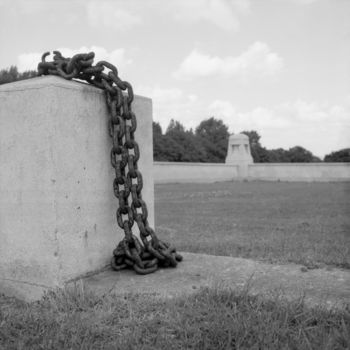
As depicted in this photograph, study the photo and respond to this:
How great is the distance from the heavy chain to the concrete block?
91mm

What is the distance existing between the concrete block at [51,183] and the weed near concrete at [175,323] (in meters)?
0.30

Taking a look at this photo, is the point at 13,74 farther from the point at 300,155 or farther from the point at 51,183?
the point at 300,155

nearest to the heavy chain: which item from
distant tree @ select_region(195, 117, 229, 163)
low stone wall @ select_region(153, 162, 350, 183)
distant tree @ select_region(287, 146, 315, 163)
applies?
low stone wall @ select_region(153, 162, 350, 183)

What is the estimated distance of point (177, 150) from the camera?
53.6 metres

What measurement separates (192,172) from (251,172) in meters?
7.80

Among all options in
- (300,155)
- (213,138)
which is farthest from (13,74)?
(300,155)

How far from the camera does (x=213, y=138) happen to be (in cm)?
7144

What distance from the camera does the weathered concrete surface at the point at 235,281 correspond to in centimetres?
254

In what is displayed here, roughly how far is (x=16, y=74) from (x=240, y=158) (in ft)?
69.3

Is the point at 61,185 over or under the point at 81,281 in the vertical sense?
over

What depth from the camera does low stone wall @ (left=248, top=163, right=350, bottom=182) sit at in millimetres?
40406

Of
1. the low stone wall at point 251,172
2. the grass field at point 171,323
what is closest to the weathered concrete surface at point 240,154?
the low stone wall at point 251,172

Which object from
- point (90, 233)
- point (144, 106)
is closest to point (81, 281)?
point (90, 233)

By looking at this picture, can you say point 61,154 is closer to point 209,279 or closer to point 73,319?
point 73,319
